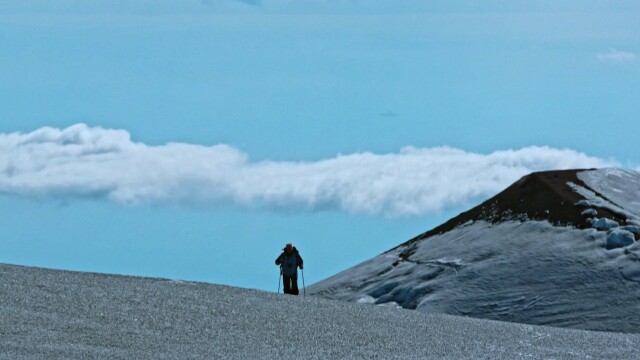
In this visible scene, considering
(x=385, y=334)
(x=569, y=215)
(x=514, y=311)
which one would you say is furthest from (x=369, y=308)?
(x=569, y=215)

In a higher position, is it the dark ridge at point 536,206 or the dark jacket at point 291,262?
the dark ridge at point 536,206

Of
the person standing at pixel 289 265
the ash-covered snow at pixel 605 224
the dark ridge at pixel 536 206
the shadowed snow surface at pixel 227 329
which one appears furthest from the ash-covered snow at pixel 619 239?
the person standing at pixel 289 265

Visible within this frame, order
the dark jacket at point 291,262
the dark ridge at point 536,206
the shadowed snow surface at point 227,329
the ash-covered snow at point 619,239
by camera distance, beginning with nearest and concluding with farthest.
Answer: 1. the shadowed snow surface at point 227,329
2. the dark jacket at point 291,262
3. the ash-covered snow at point 619,239
4. the dark ridge at point 536,206

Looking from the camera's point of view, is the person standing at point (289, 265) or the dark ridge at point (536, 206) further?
the dark ridge at point (536, 206)

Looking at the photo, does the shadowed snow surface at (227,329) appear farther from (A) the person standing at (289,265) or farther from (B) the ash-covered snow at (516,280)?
(B) the ash-covered snow at (516,280)

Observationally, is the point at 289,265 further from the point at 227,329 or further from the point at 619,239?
the point at 619,239

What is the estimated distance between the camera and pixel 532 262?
42.7 meters

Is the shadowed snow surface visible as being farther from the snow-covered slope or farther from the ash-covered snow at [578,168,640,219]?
the ash-covered snow at [578,168,640,219]

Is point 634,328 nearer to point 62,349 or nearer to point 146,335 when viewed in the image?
point 146,335

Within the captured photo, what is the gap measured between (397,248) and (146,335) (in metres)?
27.8

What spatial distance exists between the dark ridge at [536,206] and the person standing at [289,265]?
42.4 ft

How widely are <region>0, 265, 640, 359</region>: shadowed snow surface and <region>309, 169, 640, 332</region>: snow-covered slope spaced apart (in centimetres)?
943

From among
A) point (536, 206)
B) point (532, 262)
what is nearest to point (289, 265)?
point (532, 262)

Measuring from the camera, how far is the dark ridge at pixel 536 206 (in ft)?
149
